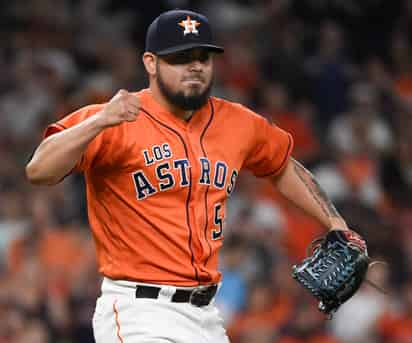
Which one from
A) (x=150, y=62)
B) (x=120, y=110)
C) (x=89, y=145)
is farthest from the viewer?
(x=150, y=62)

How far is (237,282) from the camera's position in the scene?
7105 mm

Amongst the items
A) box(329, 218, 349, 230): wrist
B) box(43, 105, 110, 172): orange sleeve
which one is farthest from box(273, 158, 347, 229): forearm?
box(43, 105, 110, 172): orange sleeve

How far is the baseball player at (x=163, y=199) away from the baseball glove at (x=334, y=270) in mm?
385

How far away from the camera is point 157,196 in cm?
412

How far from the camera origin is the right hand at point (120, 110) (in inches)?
146

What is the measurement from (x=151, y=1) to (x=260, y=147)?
5.49 meters

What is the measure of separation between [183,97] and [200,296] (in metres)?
0.79

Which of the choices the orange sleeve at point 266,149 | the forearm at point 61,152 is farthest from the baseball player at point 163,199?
the orange sleeve at point 266,149

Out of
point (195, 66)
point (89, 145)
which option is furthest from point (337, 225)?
point (89, 145)

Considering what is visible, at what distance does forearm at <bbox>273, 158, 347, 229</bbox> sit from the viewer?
461cm

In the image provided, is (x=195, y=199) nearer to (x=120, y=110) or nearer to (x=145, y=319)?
(x=145, y=319)

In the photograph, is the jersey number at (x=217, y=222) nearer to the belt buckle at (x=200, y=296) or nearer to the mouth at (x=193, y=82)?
the belt buckle at (x=200, y=296)

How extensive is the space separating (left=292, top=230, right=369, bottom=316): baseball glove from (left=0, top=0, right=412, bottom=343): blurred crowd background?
7.18 ft

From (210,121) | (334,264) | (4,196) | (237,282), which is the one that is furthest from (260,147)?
(4,196)
